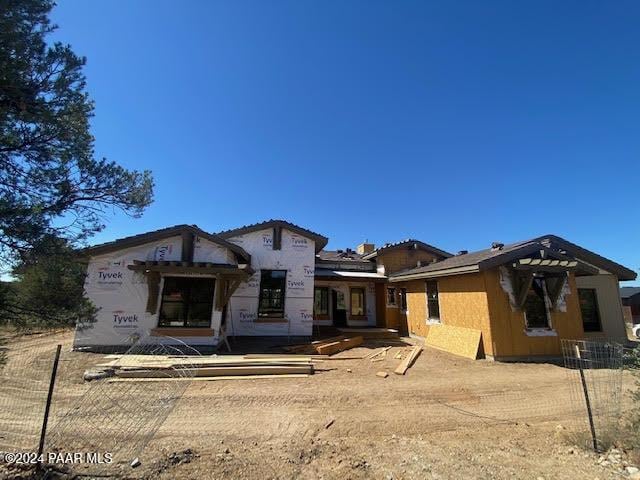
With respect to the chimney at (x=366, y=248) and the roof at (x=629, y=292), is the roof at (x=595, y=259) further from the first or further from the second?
the roof at (x=629, y=292)

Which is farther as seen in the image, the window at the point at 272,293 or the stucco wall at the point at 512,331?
the window at the point at 272,293

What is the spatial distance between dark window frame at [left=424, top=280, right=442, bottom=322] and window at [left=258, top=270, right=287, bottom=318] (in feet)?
22.3

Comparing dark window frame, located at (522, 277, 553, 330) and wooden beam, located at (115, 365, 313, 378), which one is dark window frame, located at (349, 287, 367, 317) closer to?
dark window frame, located at (522, 277, 553, 330)

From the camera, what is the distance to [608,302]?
14453 mm

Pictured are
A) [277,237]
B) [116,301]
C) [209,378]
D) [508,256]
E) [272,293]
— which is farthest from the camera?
[277,237]

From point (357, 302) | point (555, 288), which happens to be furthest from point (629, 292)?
point (357, 302)

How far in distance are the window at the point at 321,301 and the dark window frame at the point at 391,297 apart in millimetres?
3689

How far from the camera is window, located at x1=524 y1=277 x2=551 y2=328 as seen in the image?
11.7 m

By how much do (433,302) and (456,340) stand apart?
2.55 m

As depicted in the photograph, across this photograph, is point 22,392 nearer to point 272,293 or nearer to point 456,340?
point 272,293

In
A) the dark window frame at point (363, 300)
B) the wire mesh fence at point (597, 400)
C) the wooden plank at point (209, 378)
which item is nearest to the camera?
the wire mesh fence at point (597, 400)

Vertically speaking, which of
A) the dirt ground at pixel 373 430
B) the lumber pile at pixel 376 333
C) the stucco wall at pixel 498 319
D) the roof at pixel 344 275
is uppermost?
the roof at pixel 344 275

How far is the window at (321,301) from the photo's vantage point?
1942cm

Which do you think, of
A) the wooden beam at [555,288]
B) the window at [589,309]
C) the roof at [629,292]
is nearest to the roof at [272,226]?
the wooden beam at [555,288]
